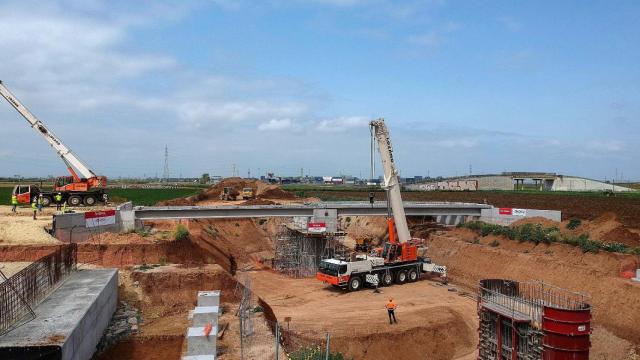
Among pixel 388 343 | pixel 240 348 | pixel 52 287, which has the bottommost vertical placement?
pixel 388 343

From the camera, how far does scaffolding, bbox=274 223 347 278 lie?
41062mm

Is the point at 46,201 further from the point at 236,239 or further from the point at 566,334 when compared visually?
the point at 566,334

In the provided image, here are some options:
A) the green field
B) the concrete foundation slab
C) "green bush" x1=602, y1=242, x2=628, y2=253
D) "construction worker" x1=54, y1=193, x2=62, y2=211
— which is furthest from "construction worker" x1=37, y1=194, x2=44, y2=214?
"green bush" x1=602, y1=242, x2=628, y2=253

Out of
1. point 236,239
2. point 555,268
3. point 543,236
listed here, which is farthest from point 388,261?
point 236,239

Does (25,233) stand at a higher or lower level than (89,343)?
higher

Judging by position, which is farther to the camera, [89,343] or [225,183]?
[225,183]

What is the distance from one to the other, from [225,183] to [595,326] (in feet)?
205

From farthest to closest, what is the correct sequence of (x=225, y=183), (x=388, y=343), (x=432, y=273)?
(x=225, y=183)
(x=432, y=273)
(x=388, y=343)

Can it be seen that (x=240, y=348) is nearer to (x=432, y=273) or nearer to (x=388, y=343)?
(x=388, y=343)

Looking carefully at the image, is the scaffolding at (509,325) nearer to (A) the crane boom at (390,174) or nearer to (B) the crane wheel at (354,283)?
(B) the crane wheel at (354,283)

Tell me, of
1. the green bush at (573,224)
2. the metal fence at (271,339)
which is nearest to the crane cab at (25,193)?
the metal fence at (271,339)

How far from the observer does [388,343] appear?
2345cm

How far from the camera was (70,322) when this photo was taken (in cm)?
1431

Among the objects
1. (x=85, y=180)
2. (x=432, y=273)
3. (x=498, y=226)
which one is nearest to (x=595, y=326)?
(x=432, y=273)
